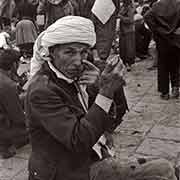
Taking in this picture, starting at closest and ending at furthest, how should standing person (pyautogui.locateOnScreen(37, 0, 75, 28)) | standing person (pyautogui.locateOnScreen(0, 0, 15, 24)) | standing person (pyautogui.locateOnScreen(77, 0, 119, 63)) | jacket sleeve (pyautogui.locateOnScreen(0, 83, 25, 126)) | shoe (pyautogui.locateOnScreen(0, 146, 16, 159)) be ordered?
jacket sleeve (pyautogui.locateOnScreen(0, 83, 25, 126)), shoe (pyautogui.locateOnScreen(0, 146, 16, 159)), standing person (pyautogui.locateOnScreen(77, 0, 119, 63)), standing person (pyautogui.locateOnScreen(37, 0, 75, 28)), standing person (pyautogui.locateOnScreen(0, 0, 15, 24))

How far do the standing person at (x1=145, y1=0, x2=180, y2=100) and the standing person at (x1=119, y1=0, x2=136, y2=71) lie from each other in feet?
5.42

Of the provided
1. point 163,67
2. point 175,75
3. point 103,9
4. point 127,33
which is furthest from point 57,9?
point 175,75

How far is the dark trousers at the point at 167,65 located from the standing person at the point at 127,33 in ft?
5.45

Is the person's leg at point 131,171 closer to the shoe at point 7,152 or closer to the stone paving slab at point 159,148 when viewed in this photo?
the stone paving slab at point 159,148

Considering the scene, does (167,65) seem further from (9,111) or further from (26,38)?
(26,38)

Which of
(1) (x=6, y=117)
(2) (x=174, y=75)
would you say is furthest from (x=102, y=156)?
(2) (x=174, y=75)

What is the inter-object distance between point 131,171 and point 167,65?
12.9 feet

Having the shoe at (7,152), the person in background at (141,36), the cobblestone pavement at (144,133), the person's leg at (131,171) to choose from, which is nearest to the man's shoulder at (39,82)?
the person's leg at (131,171)

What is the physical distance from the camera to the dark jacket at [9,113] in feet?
15.7

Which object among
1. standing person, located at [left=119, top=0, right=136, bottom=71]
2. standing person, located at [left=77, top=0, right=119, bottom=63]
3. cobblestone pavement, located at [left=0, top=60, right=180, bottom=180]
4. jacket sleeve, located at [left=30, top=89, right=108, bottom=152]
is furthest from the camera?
standing person, located at [left=119, top=0, right=136, bottom=71]

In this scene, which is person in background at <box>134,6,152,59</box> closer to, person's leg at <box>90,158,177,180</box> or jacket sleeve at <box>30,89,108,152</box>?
person's leg at <box>90,158,177,180</box>

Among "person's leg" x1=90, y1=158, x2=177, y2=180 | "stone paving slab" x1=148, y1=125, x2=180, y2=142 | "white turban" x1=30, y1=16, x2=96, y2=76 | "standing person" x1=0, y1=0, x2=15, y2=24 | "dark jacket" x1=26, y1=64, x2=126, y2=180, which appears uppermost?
"white turban" x1=30, y1=16, x2=96, y2=76

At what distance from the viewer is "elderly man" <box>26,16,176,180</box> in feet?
7.56

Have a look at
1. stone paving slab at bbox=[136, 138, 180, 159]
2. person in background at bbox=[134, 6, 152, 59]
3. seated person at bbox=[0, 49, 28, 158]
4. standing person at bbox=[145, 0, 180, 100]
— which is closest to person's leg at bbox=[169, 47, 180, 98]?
standing person at bbox=[145, 0, 180, 100]
